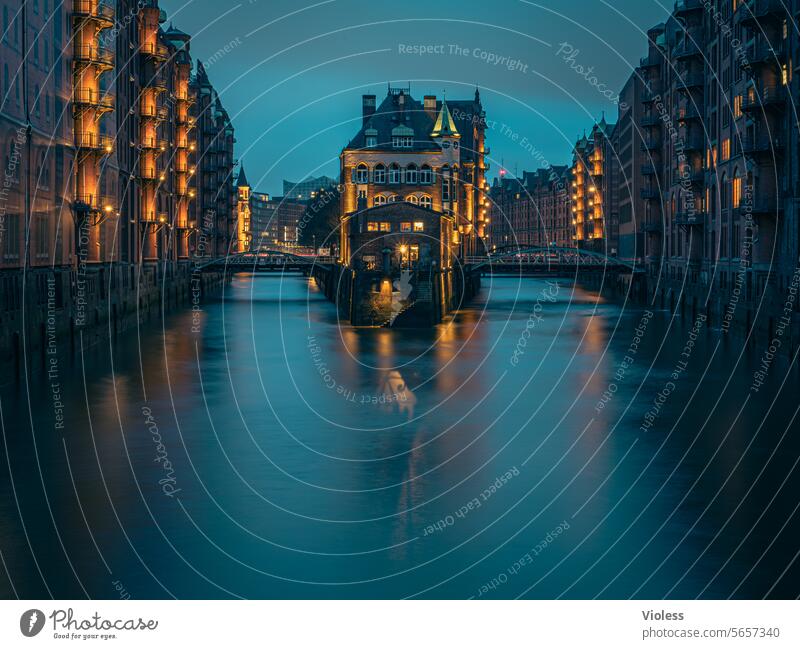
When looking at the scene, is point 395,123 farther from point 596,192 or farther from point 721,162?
point 596,192

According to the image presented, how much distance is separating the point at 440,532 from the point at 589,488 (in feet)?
18.6

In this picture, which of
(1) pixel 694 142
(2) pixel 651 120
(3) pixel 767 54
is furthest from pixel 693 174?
(3) pixel 767 54

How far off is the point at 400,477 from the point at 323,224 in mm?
128862

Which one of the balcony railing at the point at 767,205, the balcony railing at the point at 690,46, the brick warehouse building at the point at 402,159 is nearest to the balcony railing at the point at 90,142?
the balcony railing at the point at 767,205

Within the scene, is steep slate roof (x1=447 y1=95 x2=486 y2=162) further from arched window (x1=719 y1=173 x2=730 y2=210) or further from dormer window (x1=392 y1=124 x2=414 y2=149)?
arched window (x1=719 y1=173 x2=730 y2=210)

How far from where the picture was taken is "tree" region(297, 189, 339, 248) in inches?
5955

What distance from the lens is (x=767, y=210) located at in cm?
6475

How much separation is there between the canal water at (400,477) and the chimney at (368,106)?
232ft

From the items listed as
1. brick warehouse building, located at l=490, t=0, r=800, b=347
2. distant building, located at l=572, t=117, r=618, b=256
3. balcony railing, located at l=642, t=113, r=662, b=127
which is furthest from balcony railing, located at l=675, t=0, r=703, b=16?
distant building, located at l=572, t=117, r=618, b=256

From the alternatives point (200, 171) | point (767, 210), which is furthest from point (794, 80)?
point (200, 171)

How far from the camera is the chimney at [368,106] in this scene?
125m

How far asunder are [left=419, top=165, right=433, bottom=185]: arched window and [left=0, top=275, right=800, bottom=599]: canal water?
211ft

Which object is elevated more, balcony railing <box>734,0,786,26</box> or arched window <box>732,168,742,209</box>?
balcony railing <box>734,0,786,26</box>
